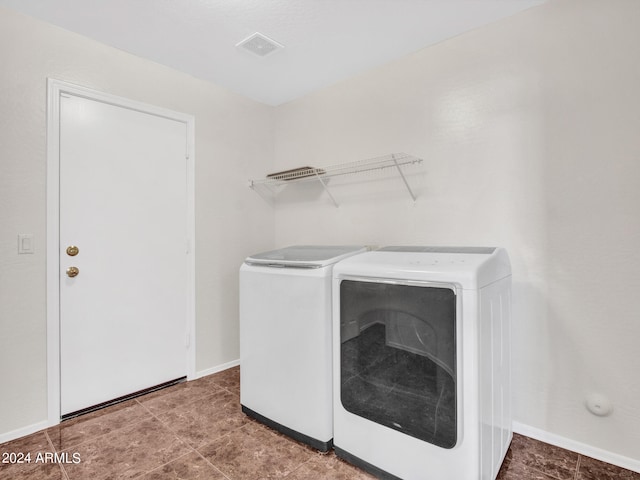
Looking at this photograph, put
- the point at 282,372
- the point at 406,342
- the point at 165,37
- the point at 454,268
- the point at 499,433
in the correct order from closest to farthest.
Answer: the point at 454,268 → the point at 406,342 → the point at 499,433 → the point at 282,372 → the point at 165,37

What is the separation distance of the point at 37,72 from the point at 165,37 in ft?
2.40

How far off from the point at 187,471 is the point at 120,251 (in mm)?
1401

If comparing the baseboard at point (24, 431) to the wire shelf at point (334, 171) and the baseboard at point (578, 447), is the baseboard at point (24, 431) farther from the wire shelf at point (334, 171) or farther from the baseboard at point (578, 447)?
the baseboard at point (578, 447)

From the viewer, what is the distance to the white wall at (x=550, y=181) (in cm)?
161

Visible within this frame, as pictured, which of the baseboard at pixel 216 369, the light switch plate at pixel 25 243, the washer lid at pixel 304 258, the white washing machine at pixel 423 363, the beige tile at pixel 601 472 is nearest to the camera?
the white washing machine at pixel 423 363

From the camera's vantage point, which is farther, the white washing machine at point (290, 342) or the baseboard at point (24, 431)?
the baseboard at point (24, 431)

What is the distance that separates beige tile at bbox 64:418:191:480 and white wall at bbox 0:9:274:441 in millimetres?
479

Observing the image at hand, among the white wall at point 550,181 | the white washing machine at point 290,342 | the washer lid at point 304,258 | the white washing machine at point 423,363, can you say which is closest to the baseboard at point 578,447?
the white wall at point 550,181

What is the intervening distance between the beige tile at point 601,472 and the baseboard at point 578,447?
2 cm

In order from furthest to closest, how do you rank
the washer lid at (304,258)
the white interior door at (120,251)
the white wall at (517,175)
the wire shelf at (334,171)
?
the wire shelf at (334,171), the white interior door at (120,251), the washer lid at (304,258), the white wall at (517,175)

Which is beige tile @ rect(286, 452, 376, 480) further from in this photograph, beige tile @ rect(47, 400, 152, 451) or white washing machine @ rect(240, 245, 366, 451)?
beige tile @ rect(47, 400, 152, 451)

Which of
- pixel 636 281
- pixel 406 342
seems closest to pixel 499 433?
pixel 406 342

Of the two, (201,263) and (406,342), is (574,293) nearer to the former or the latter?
(406,342)

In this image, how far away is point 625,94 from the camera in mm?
1604
